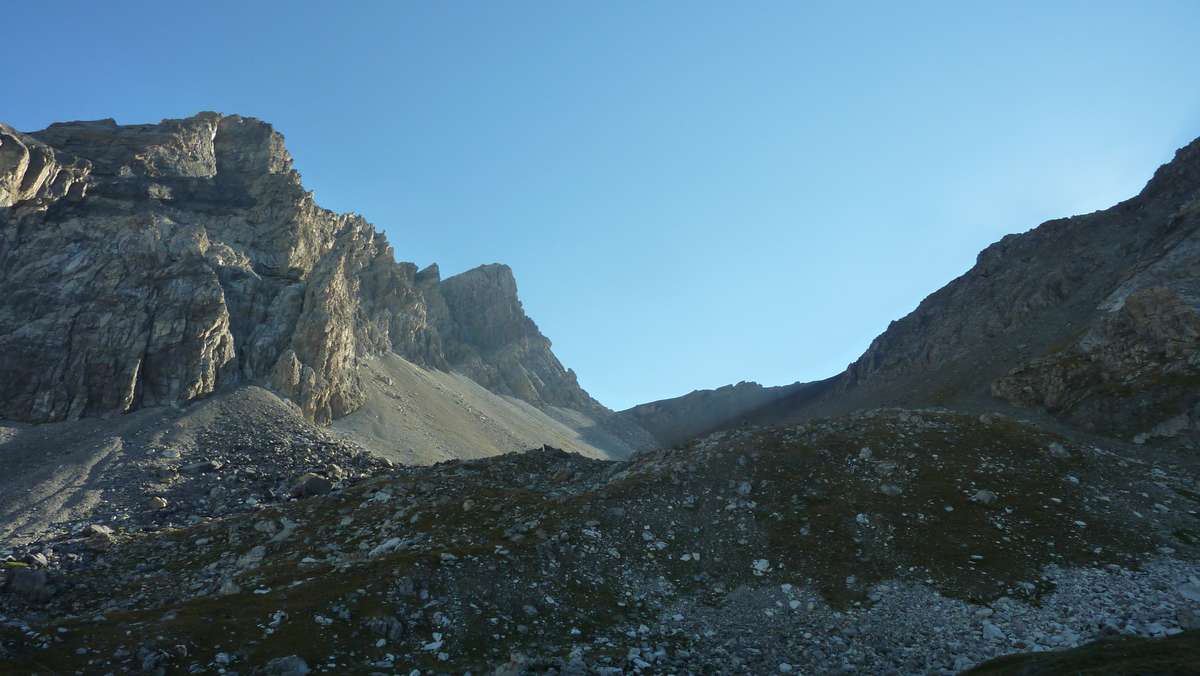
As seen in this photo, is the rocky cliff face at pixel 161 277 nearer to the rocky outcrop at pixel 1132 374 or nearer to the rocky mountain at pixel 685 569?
the rocky mountain at pixel 685 569

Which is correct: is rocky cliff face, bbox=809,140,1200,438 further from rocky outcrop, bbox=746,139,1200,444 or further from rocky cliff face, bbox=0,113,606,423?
rocky cliff face, bbox=0,113,606,423

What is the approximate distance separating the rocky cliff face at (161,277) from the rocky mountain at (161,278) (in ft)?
0.76

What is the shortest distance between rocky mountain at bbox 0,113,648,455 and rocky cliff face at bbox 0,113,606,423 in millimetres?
231

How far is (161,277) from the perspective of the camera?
106875mm

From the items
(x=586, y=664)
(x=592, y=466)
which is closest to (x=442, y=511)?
(x=592, y=466)

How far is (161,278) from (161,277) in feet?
0.59

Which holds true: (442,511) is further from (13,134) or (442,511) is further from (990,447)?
(13,134)

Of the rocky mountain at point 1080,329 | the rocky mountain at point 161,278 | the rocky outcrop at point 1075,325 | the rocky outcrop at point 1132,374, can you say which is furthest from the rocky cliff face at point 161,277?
the rocky outcrop at point 1132,374

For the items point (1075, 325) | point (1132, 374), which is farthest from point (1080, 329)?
point (1132, 374)

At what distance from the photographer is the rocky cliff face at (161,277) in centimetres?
9644

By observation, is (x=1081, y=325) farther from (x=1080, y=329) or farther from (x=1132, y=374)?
(x=1132, y=374)

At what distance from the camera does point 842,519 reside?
33875 millimetres

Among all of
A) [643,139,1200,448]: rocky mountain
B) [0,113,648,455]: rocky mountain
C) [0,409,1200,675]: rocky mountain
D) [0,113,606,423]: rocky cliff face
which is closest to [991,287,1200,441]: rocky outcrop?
[643,139,1200,448]: rocky mountain

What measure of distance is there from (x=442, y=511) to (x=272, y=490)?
1298 inches
